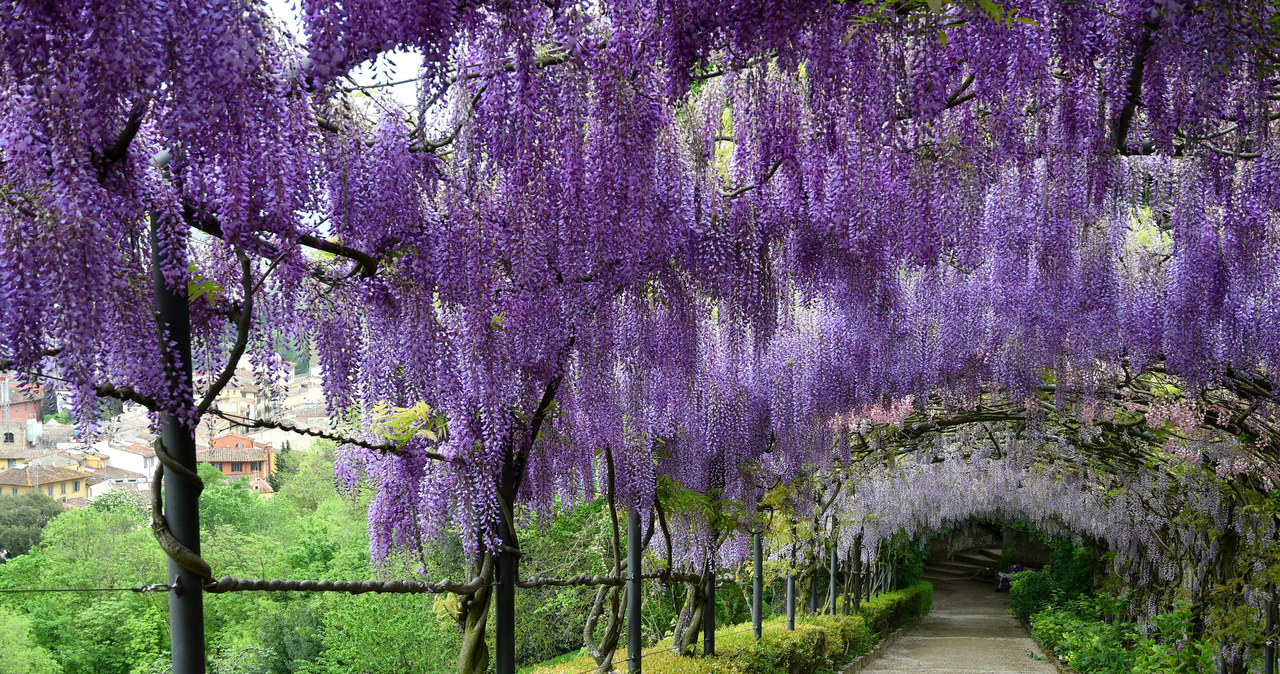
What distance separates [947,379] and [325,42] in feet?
22.5

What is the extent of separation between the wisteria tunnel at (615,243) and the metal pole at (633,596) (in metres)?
0.06

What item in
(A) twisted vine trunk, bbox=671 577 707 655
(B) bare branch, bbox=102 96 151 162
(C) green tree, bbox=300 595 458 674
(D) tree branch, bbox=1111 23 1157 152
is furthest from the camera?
(C) green tree, bbox=300 595 458 674

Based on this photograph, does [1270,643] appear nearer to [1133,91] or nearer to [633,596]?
[633,596]

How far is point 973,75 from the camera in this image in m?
3.33

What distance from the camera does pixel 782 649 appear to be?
9477 millimetres

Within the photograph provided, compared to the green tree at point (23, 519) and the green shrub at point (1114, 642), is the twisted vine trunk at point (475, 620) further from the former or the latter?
the green tree at point (23, 519)

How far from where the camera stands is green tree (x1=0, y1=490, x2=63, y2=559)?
107ft

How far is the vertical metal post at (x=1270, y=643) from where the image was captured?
865 centimetres

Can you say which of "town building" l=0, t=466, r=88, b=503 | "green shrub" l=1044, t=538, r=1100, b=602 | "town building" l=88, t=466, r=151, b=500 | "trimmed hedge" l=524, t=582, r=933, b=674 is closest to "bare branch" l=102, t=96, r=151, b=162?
"trimmed hedge" l=524, t=582, r=933, b=674

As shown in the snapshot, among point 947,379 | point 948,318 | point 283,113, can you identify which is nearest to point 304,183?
point 283,113

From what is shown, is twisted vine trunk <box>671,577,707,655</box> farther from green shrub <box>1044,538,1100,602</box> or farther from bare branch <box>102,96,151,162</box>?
green shrub <box>1044,538,1100,602</box>

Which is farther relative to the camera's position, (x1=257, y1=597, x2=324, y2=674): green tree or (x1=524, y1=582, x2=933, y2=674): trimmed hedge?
(x1=257, y1=597, x2=324, y2=674): green tree

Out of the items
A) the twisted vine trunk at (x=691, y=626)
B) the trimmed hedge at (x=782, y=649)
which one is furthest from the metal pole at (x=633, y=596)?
the twisted vine trunk at (x=691, y=626)

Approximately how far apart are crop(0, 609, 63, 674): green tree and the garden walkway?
22616 millimetres
